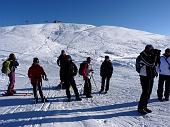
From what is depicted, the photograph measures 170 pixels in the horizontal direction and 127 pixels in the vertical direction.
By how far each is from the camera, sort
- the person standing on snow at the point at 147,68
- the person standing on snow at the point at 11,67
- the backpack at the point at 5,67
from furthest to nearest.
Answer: the person standing on snow at the point at 11,67, the backpack at the point at 5,67, the person standing on snow at the point at 147,68

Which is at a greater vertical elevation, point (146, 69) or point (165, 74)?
point (146, 69)

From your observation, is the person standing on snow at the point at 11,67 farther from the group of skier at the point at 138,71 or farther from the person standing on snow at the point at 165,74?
the person standing on snow at the point at 165,74

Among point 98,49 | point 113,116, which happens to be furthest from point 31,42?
point 113,116

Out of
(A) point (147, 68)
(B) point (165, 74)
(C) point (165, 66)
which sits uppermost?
(A) point (147, 68)

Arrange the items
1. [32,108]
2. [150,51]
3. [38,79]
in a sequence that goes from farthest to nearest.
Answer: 1. [38,79]
2. [32,108]
3. [150,51]

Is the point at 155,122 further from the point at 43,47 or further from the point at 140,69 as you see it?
the point at 43,47

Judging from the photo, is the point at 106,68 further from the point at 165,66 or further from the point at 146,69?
the point at 146,69

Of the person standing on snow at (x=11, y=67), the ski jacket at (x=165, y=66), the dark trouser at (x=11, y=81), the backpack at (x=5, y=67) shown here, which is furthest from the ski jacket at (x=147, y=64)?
the dark trouser at (x=11, y=81)

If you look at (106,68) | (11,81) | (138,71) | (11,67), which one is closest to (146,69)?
(138,71)

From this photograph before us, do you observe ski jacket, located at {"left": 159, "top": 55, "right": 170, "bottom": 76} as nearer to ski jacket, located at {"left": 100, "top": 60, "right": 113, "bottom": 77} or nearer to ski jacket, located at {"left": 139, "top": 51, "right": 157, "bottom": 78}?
ski jacket, located at {"left": 139, "top": 51, "right": 157, "bottom": 78}

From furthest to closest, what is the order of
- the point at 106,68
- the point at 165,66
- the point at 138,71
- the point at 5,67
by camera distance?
the point at 106,68
the point at 5,67
the point at 165,66
the point at 138,71

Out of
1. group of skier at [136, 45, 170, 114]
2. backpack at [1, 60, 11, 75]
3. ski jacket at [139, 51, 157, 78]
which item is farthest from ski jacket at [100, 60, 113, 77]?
ski jacket at [139, 51, 157, 78]

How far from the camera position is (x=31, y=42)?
192 ft

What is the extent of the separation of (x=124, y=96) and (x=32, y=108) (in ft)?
13.9
